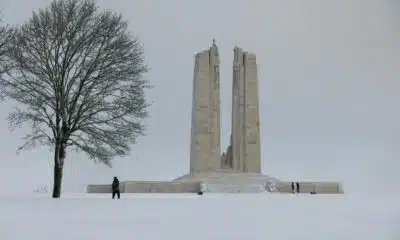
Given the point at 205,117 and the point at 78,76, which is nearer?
the point at 78,76

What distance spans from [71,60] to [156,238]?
758 inches

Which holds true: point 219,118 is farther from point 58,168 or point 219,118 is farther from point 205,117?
point 58,168

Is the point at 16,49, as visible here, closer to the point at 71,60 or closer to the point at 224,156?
the point at 71,60

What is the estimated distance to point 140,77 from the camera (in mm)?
28250

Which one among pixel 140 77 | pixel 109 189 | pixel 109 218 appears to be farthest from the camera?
pixel 109 189

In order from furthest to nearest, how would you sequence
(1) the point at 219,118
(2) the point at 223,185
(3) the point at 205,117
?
(1) the point at 219,118 < (3) the point at 205,117 < (2) the point at 223,185

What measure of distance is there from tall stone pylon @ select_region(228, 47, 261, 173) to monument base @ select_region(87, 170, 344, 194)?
7.80ft

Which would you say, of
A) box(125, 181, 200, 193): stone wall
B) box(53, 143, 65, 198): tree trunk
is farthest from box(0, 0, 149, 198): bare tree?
box(125, 181, 200, 193): stone wall

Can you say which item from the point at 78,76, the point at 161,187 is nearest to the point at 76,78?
the point at 78,76

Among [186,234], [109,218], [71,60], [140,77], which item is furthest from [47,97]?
[186,234]

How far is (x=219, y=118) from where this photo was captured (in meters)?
53.9

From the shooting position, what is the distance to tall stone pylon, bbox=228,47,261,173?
2101 inches

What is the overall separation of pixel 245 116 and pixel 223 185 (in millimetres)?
9287

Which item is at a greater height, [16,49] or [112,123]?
[16,49]
